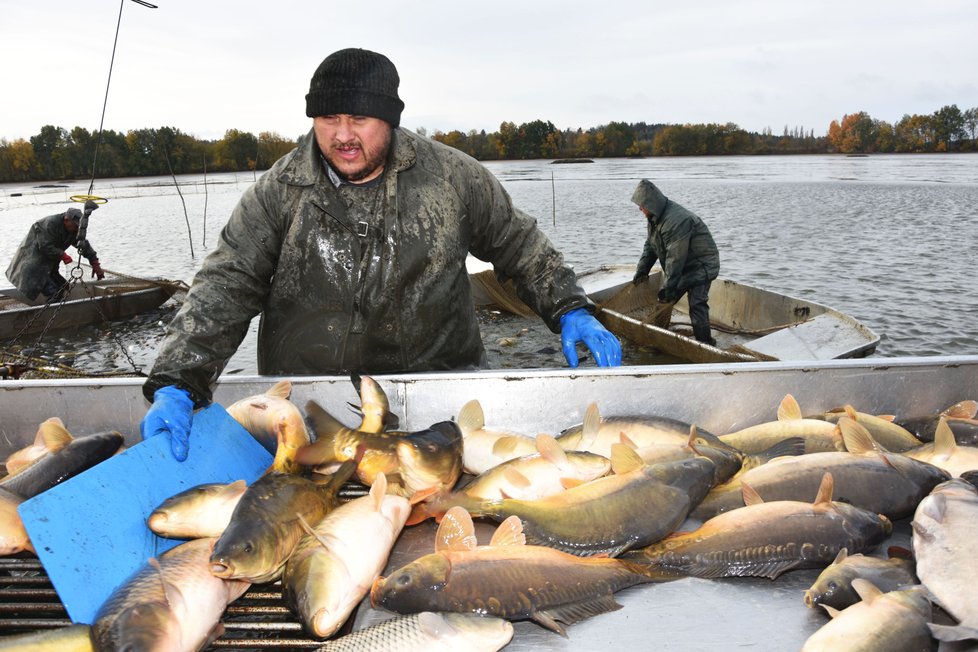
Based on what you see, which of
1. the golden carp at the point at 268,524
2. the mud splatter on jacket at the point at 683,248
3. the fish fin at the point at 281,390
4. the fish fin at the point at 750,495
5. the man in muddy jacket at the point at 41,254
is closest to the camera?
the golden carp at the point at 268,524

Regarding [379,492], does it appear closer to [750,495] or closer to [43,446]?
[750,495]

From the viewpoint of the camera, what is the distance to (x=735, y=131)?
4183 inches

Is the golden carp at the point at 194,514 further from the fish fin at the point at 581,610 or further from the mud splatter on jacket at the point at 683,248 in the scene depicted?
the mud splatter on jacket at the point at 683,248

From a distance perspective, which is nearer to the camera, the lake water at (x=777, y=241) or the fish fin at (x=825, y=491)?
the fish fin at (x=825, y=491)

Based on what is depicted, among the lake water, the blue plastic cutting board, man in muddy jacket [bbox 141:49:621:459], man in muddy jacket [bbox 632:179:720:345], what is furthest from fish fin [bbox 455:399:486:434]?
man in muddy jacket [bbox 632:179:720:345]

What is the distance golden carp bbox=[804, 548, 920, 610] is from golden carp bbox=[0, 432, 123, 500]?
2938 millimetres

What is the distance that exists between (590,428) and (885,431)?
133 cm

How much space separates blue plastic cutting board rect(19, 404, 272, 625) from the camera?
2.13 meters

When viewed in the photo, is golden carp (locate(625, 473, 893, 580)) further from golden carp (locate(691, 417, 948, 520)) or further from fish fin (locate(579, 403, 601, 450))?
fish fin (locate(579, 403, 601, 450))

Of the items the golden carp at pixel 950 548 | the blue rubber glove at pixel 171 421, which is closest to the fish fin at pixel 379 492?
the blue rubber glove at pixel 171 421

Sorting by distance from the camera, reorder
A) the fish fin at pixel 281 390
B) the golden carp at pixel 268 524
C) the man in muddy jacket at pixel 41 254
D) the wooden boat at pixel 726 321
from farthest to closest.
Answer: the man in muddy jacket at pixel 41 254, the wooden boat at pixel 726 321, the fish fin at pixel 281 390, the golden carp at pixel 268 524

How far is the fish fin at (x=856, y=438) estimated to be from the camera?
2.66m

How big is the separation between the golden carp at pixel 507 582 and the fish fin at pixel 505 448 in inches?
25.1

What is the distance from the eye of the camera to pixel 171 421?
2752 millimetres
